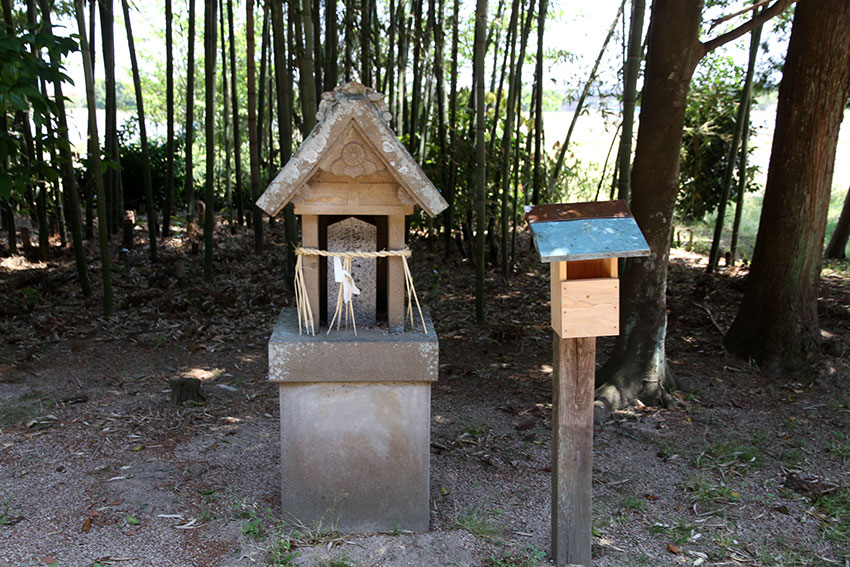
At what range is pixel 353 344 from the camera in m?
2.77

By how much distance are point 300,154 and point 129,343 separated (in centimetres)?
359

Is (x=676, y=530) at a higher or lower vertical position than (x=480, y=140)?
lower

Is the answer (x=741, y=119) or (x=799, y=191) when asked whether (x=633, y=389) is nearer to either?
(x=799, y=191)

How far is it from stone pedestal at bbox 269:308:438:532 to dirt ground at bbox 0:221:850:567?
0.38ft

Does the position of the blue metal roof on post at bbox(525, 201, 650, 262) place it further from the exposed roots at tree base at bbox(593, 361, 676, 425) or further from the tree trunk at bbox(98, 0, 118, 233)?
the tree trunk at bbox(98, 0, 118, 233)

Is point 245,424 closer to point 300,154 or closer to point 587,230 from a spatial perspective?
point 300,154

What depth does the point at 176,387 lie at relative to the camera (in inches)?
172

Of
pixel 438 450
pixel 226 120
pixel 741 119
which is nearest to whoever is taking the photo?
pixel 438 450

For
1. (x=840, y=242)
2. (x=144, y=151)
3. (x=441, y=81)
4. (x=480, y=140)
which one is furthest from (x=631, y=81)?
(x=840, y=242)

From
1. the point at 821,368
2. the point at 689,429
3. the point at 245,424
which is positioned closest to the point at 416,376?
the point at 245,424

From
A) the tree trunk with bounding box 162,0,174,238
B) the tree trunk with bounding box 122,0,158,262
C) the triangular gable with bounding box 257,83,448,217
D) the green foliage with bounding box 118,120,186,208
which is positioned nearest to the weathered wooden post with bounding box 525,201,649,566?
the triangular gable with bounding box 257,83,448,217

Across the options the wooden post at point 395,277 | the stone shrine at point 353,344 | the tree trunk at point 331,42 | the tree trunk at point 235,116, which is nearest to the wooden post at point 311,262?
the stone shrine at point 353,344

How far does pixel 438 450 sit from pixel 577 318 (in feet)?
5.25

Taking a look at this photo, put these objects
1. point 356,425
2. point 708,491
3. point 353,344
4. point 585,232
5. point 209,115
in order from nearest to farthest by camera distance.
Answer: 1. point 585,232
2. point 353,344
3. point 356,425
4. point 708,491
5. point 209,115
